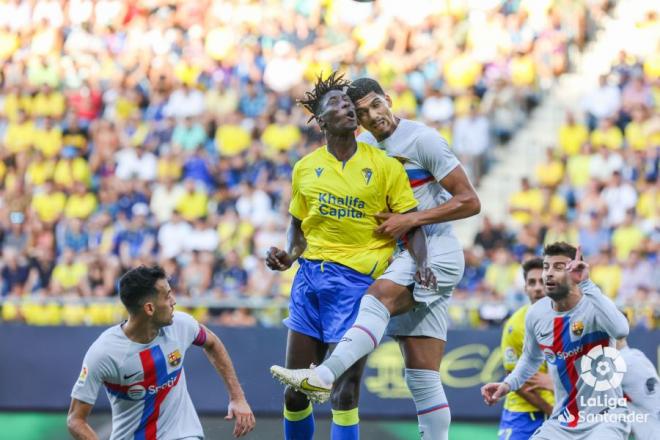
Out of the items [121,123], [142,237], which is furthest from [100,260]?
[121,123]

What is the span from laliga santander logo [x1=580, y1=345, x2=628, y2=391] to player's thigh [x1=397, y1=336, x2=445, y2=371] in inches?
45.9

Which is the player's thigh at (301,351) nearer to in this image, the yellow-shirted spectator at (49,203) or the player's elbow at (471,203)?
the player's elbow at (471,203)

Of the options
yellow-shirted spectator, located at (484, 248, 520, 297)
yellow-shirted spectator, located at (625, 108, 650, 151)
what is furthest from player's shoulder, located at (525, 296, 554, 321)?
yellow-shirted spectator, located at (625, 108, 650, 151)

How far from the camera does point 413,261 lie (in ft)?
25.0

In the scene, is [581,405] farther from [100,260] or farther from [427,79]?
[427,79]

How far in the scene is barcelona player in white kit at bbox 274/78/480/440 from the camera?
24.6ft

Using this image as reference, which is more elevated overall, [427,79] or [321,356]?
[427,79]

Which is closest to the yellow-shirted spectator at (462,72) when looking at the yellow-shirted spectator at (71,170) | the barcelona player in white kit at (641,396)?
the yellow-shirted spectator at (71,170)

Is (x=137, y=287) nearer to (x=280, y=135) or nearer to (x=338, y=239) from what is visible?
(x=338, y=239)

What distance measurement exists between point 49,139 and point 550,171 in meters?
7.45

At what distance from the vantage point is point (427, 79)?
18875mm

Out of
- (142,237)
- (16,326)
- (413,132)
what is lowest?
(16,326)

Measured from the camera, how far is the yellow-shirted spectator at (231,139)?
17.9 metres

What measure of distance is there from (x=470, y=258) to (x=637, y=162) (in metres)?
3.05
